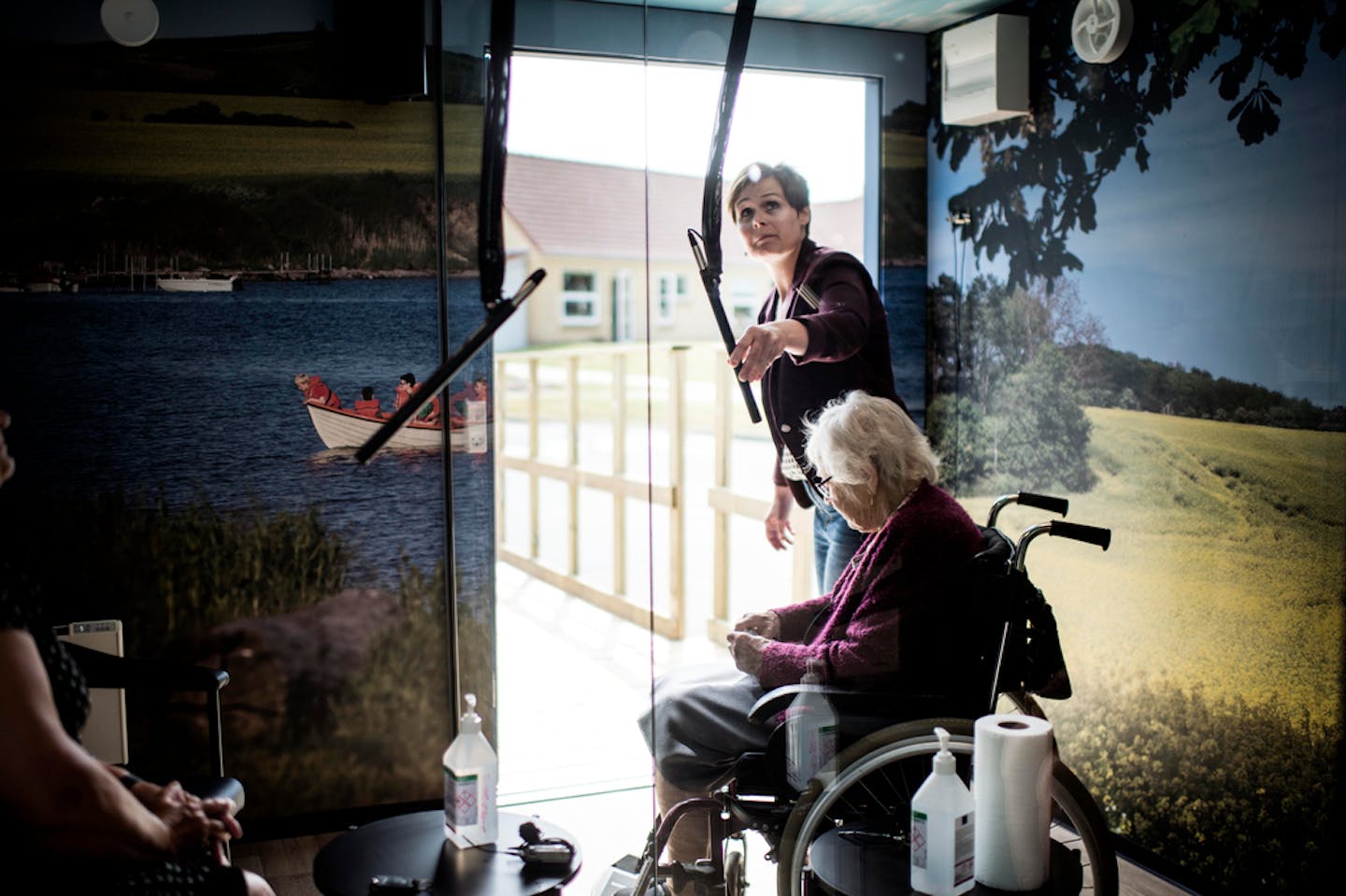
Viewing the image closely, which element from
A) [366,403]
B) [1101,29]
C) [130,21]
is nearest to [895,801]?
[366,403]

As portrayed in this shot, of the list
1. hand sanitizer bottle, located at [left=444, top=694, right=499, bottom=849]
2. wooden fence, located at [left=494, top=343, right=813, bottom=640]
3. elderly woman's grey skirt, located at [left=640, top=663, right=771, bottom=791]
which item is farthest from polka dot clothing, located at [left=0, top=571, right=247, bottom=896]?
wooden fence, located at [left=494, top=343, right=813, bottom=640]

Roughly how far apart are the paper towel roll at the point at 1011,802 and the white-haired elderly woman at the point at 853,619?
17 centimetres

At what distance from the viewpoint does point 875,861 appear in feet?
7.35

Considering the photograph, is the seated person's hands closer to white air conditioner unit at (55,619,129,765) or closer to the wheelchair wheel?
the wheelchair wheel

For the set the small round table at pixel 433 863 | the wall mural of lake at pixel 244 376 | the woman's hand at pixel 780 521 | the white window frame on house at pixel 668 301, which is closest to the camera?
the small round table at pixel 433 863

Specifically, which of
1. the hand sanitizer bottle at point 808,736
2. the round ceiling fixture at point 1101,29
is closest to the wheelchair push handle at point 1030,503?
the hand sanitizer bottle at point 808,736

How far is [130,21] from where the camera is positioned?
2.95 metres

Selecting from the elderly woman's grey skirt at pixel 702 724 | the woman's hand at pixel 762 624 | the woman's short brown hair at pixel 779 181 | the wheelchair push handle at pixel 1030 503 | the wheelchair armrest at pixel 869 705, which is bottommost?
the elderly woman's grey skirt at pixel 702 724

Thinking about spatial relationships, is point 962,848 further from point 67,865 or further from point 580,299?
point 67,865

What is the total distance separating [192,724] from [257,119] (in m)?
1.68

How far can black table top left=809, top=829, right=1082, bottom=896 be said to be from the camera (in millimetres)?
2215

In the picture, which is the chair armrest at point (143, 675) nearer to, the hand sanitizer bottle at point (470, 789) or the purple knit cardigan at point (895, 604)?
the hand sanitizer bottle at point (470, 789)

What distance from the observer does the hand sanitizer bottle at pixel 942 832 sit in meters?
2.20

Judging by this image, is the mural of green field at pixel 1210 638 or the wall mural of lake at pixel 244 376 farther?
the wall mural of lake at pixel 244 376
